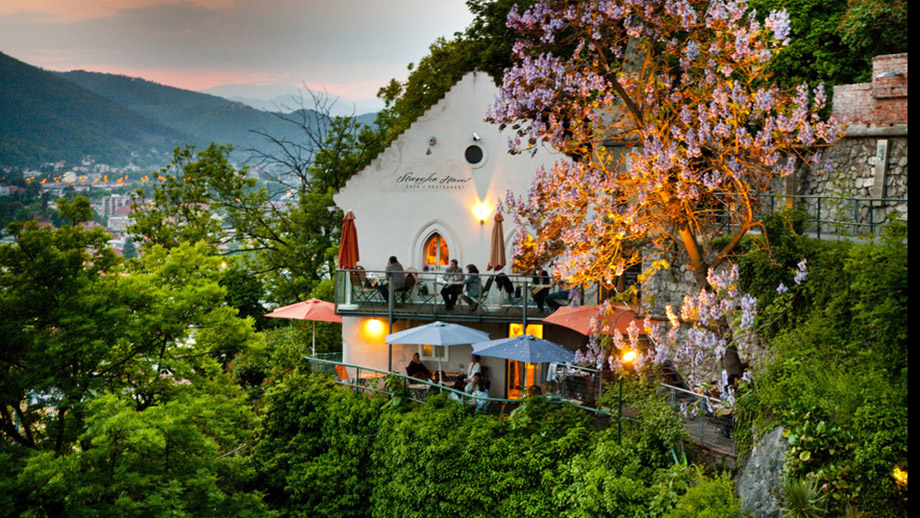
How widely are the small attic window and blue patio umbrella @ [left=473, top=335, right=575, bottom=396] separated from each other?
788cm

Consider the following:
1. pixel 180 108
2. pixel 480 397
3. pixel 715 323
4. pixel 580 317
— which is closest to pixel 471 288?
pixel 580 317

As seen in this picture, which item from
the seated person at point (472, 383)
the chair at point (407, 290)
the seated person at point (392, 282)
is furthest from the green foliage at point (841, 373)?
the seated person at point (392, 282)

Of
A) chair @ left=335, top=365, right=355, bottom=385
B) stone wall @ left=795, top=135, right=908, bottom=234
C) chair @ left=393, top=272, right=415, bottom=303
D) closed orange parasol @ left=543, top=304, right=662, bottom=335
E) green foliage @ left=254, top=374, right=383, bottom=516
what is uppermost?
stone wall @ left=795, top=135, right=908, bottom=234

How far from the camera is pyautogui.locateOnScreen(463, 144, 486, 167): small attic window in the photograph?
24797mm

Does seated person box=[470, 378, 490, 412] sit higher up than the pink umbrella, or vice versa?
the pink umbrella

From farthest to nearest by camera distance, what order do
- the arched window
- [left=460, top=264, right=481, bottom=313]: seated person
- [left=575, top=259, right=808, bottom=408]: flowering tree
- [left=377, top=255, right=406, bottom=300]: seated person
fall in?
the arched window
[left=377, top=255, right=406, bottom=300]: seated person
[left=460, top=264, right=481, bottom=313]: seated person
[left=575, top=259, right=808, bottom=408]: flowering tree

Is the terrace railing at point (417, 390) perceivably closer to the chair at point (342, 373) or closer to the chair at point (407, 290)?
the chair at point (342, 373)

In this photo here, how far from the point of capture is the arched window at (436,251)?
25.2 m

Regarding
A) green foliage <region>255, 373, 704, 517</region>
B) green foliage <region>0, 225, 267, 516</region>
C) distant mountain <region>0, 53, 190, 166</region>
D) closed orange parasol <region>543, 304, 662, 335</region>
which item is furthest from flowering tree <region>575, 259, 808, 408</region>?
distant mountain <region>0, 53, 190, 166</region>

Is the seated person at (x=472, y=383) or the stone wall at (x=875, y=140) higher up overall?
the stone wall at (x=875, y=140)

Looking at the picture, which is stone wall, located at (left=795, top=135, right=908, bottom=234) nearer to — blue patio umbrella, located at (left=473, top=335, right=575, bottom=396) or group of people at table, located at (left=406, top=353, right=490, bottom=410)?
blue patio umbrella, located at (left=473, top=335, right=575, bottom=396)

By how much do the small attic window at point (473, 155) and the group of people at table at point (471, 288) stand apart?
11.6 ft

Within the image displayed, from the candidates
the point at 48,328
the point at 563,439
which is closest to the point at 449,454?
the point at 563,439

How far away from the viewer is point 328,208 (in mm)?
30359
